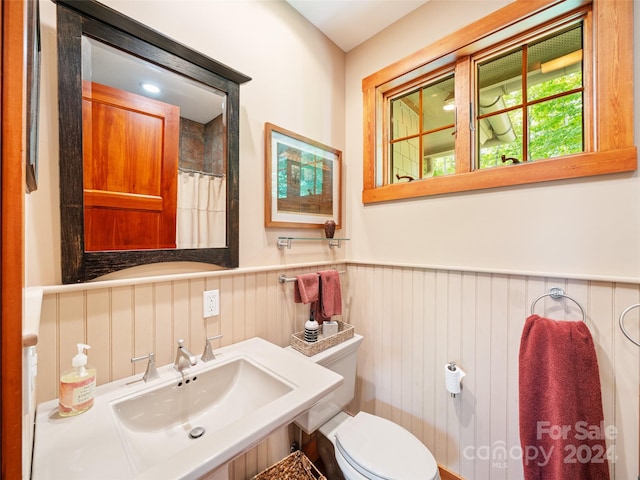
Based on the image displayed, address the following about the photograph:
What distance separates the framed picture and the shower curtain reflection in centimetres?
27

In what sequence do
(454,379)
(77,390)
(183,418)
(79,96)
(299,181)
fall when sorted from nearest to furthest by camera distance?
(77,390), (79,96), (183,418), (454,379), (299,181)

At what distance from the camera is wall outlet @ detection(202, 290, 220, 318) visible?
1179 mm

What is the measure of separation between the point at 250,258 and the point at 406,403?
50.2 inches

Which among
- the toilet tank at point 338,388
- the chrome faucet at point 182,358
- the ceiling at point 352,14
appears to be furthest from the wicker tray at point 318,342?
the ceiling at point 352,14

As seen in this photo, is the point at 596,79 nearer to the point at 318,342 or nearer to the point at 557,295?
the point at 557,295

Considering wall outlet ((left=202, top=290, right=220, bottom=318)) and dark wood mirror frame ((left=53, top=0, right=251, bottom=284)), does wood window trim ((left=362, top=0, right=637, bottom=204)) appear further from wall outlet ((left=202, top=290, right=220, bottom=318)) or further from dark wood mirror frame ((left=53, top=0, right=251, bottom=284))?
dark wood mirror frame ((left=53, top=0, right=251, bottom=284))

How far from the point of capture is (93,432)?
0.71 m

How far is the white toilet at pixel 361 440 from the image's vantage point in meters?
1.10

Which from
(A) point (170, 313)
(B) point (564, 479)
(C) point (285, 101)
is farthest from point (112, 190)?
(B) point (564, 479)

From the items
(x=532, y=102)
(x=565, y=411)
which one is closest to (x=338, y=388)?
(x=565, y=411)

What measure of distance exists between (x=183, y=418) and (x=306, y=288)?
78 cm

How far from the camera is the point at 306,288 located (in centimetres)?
152

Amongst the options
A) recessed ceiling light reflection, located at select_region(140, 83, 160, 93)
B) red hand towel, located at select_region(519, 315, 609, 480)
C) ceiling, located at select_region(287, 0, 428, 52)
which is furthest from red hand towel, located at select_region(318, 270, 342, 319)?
ceiling, located at select_region(287, 0, 428, 52)

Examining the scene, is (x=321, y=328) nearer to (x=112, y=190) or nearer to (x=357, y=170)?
(x=357, y=170)
